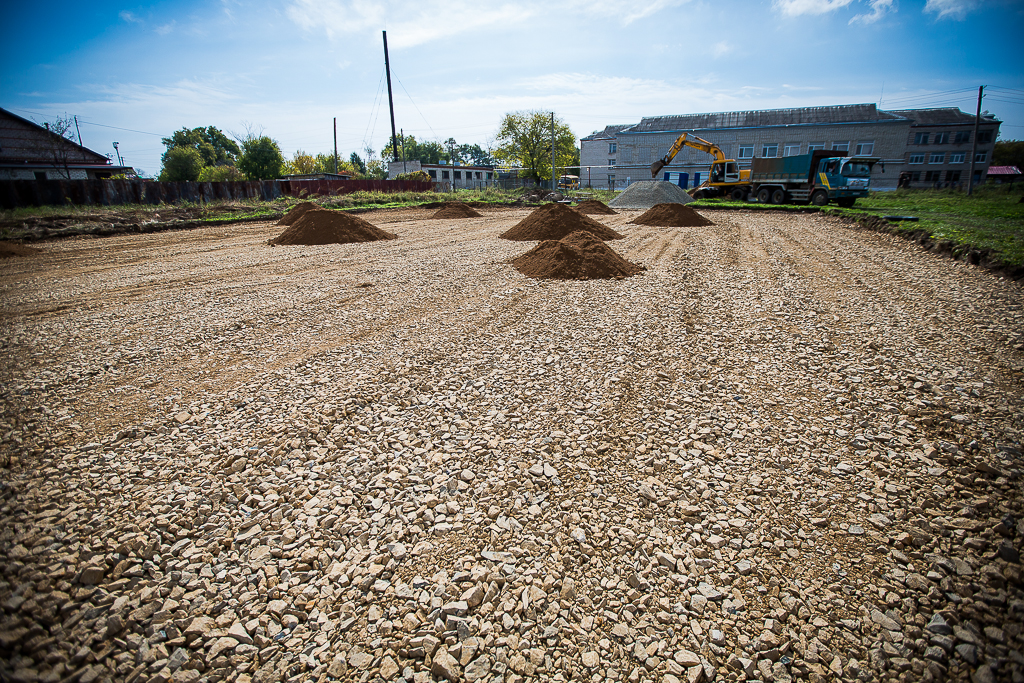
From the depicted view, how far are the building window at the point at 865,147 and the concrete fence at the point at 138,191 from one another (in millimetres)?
61689

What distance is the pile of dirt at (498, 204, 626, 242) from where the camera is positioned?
15.4 meters

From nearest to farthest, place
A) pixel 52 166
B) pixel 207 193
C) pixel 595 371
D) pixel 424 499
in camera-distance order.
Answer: pixel 424 499 < pixel 595 371 < pixel 207 193 < pixel 52 166

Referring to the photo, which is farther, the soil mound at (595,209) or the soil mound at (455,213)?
the soil mound at (595,209)

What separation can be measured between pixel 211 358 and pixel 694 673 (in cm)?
686

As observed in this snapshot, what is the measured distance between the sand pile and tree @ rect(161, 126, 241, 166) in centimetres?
7678

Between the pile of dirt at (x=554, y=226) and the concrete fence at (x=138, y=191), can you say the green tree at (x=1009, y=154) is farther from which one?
the concrete fence at (x=138, y=191)

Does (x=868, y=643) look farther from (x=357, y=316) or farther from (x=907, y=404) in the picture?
(x=357, y=316)

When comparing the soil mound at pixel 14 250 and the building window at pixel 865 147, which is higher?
the building window at pixel 865 147

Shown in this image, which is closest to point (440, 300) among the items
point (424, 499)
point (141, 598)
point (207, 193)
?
point (424, 499)

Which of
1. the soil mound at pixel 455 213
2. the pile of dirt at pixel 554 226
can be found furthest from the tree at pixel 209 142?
the pile of dirt at pixel 554 226

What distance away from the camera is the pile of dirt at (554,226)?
15.4 meters

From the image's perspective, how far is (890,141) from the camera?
49.9 m

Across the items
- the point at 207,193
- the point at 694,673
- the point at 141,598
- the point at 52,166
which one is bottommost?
the point at 694,673

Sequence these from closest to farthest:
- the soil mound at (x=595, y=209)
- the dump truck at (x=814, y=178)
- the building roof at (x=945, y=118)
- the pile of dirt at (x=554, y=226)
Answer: the pile of dirt at (x=554, y=226) → the dump truck at (x=814, y=178) → the soil mound at (x=595, y=209) → the building roof at (x=945, y=118)
